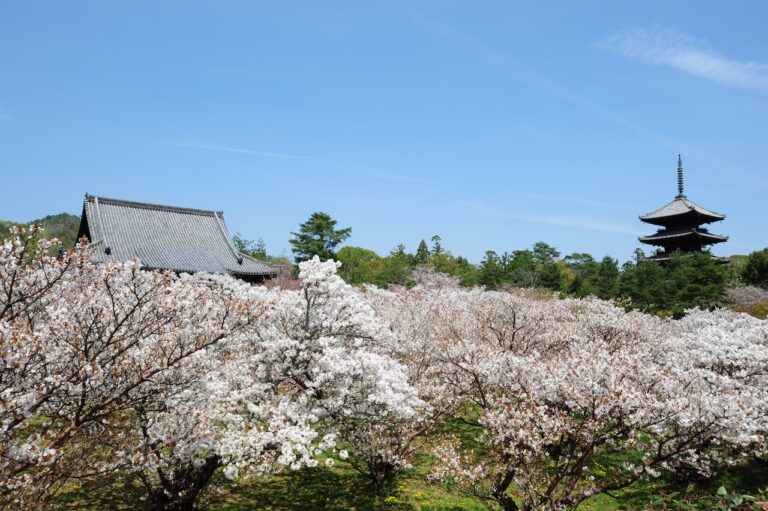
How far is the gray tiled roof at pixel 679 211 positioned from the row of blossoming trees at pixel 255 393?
1505 inches

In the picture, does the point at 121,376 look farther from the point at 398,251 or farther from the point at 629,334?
the point at 398,251

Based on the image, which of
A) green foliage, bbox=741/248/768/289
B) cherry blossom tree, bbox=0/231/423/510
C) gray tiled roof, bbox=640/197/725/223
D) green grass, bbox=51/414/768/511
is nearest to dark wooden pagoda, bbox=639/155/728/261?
gray tiled roof, bbox=640/197/725/223

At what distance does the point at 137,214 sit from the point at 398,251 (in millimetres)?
37466

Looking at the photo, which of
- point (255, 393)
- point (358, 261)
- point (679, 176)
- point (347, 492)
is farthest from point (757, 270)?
point (255, 393)

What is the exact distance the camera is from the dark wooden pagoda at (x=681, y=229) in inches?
1806

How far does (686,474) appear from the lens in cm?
1148

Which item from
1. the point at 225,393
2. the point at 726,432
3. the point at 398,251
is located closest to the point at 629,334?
the point at 726,432

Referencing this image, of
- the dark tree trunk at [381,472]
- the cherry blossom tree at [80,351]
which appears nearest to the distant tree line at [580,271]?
the dark tree trunk at [381,472]

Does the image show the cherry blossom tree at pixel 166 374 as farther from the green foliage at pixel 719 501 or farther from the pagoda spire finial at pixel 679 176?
the pagoda spire finial at pixel 679 176

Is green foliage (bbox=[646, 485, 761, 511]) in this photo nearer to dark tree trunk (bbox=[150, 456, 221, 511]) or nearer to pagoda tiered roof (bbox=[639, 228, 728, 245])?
dark tree trunk (bbox=[150, 456, 221, 511])

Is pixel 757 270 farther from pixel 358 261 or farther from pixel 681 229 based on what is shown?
pixel 358 261

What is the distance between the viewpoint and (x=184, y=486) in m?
9.05

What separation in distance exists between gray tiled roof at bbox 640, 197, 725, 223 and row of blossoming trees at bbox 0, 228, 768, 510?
3823 centimetres

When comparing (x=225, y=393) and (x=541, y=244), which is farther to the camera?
(x=541, y=244)
